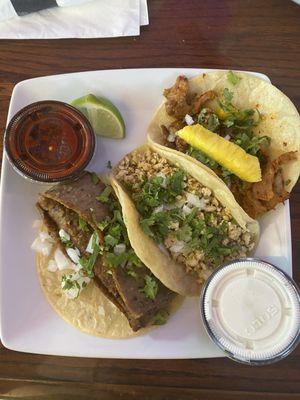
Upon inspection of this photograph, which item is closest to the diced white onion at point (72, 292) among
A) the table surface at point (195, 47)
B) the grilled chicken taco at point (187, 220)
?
the grilled chicken taco at point (187, 220)

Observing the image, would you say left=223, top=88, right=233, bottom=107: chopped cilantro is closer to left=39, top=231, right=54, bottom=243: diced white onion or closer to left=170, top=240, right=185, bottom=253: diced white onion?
left=170, top=240, right=185, bottom=253: diced white onion

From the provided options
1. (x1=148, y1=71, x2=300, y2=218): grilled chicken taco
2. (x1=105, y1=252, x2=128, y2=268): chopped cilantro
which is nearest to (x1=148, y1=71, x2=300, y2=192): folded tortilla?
(x1=148, y1=71, x2=300, y2=218): grilled chicken taco

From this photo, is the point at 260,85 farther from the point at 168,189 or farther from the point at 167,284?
the point at 167,284

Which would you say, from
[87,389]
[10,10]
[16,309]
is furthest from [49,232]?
[10,10]

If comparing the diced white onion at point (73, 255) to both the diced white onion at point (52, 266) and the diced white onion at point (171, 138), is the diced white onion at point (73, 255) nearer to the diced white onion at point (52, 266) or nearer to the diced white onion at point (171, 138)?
the diced white onion at point (52, 266)

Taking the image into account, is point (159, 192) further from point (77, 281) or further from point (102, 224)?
point (77, 281)

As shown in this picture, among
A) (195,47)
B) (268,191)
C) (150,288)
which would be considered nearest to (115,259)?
(150,288)
